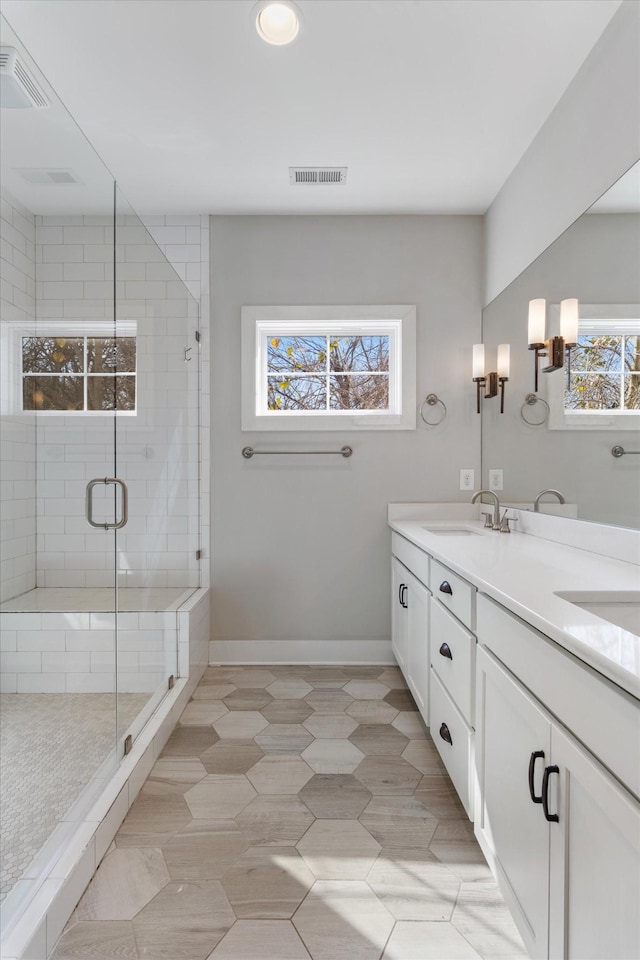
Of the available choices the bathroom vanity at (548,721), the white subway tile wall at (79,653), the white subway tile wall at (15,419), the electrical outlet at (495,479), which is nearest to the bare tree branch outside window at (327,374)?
the electrical outlet at (495,479)

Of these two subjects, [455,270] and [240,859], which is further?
[455,270]

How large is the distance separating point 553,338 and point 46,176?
5.86ft

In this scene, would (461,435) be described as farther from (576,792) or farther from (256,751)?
(576,792)

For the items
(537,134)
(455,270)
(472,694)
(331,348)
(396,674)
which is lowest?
(396,674)

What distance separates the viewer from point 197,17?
1682mm

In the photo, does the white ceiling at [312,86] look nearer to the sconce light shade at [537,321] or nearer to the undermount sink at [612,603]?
the sconce light shade at [537,321]

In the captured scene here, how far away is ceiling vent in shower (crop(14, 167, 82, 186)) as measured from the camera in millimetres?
1360

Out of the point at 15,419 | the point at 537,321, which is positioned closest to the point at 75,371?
the point at 15,419

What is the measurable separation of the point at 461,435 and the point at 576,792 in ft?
7.66

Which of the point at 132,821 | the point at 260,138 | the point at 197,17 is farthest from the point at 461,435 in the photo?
the point at 132,821

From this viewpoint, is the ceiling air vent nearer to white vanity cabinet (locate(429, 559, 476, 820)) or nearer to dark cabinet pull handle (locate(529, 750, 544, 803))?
white vanity cabinet (locate(429, 559, 476, 820))

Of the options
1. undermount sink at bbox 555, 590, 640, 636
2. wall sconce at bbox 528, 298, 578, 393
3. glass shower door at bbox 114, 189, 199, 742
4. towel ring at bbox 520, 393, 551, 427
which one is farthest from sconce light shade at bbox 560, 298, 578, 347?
glass shower door at bbox 114, 189, 199, 742

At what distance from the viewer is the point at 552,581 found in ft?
4.43

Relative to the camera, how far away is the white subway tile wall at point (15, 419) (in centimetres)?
129
